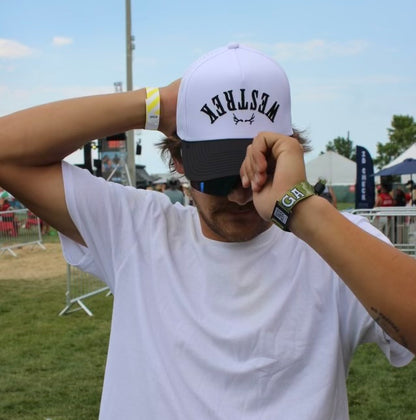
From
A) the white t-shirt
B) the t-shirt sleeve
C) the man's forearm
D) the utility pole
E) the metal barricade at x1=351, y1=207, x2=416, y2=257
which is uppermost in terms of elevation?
the utility pole

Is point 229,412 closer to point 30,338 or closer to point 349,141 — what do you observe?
point 30,338

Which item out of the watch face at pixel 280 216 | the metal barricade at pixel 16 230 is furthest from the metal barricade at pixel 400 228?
the metal barricade at pixel 16 230

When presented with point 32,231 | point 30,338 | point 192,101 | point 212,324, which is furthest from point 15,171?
point 32,231

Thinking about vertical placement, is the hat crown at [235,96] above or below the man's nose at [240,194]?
above

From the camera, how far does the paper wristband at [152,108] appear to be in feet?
5.52

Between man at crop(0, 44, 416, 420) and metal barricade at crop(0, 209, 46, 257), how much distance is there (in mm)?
14004

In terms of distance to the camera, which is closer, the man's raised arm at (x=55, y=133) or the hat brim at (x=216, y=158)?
the hat brim at (x=216, y=158)

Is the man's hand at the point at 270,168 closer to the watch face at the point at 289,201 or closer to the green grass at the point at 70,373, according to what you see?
the watch face at the point at 289,201

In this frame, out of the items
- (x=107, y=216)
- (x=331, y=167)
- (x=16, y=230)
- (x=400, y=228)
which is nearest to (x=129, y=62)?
(x=16, y=230)

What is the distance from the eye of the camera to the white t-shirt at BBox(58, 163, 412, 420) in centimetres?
147

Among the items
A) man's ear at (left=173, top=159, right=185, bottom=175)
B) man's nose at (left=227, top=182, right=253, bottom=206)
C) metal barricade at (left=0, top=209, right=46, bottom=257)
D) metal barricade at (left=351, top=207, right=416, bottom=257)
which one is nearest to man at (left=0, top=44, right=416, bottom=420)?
man's nose at (left=227, top=182, right=253, bottom=206)

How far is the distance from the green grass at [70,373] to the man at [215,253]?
367cm

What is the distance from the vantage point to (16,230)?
15977 mm

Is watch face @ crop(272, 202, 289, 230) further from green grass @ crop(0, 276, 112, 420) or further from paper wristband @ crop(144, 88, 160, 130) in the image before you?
green grass @ crop(0, 276, 112, 420)
